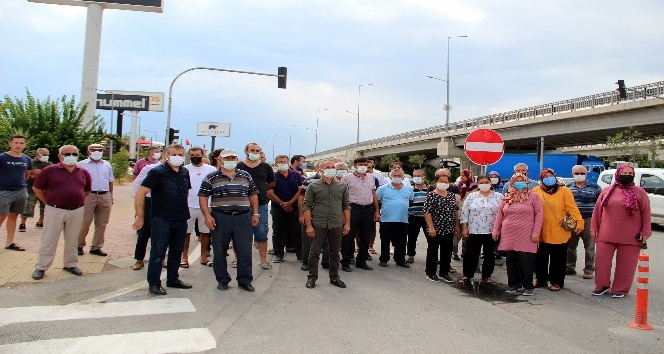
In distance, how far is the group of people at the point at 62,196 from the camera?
24.6 ft

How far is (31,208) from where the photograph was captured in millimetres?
11445

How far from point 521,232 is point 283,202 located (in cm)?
395

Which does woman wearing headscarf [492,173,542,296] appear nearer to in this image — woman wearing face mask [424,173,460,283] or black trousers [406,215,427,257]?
woman wearing face mask [424,173,460,283]

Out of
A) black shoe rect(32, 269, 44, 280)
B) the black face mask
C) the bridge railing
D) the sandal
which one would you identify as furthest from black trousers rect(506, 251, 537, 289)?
the bridge railing

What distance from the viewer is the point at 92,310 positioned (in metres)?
5.96

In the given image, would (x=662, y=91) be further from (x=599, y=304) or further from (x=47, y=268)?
(x=47, y=268)

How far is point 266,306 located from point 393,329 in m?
1.55

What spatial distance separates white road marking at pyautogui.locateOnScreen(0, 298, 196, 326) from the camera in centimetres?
563

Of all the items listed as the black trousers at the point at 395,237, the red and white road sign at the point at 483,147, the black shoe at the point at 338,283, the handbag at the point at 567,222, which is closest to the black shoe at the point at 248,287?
the black shoe at the point at 338,283

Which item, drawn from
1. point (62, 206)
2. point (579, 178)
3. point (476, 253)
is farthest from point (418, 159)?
point (62, 206)

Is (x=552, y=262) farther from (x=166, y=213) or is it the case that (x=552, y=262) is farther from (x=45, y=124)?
(x=45, y=124)

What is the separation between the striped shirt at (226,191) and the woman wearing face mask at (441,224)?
9.43 ft

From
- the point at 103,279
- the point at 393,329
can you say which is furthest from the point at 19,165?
the point at 393,329

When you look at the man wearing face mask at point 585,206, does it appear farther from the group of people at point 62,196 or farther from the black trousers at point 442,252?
the group of people at point 62,196
